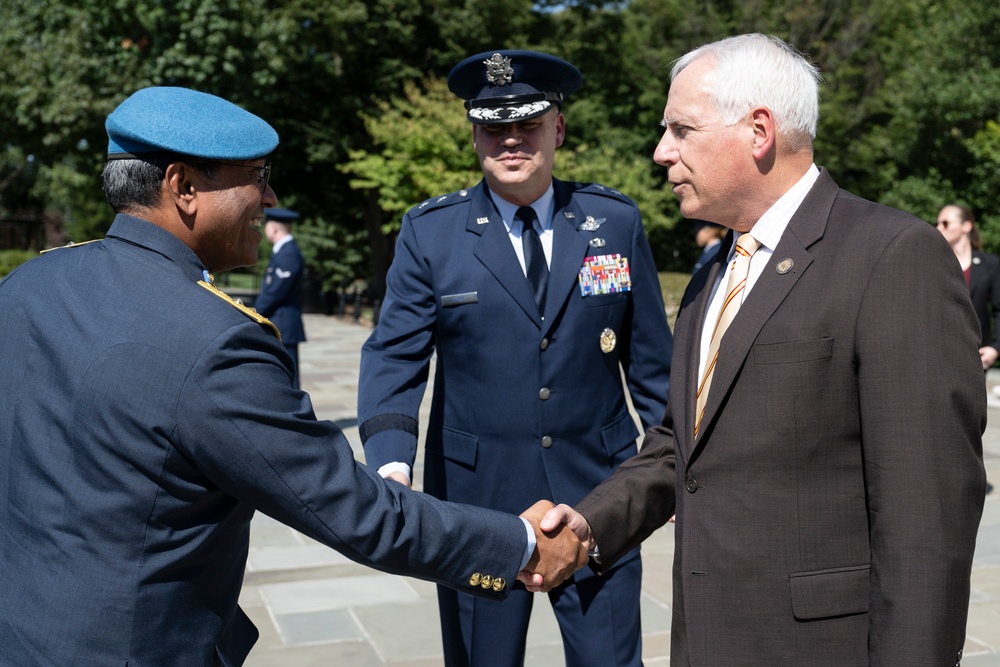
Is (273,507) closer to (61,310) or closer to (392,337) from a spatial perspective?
(61,310)

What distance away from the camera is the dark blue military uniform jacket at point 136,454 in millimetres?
1833

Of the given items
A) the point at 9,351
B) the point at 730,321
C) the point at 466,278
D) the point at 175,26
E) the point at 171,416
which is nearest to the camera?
the point at 171,416

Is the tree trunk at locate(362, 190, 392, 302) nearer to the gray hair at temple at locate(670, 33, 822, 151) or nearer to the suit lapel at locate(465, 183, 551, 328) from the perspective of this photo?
the suit lapel at locate(465, 183, 551, 328)

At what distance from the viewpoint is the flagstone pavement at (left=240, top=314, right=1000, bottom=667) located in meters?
4.42

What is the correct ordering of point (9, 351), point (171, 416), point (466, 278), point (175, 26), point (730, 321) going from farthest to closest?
point (175, 26), point (466, 278), point (730, 321), point (9, 351), point (171, 416)

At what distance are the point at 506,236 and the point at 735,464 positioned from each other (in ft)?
4.59

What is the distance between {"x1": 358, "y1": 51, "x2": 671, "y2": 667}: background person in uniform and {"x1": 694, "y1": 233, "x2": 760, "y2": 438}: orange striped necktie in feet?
3.10

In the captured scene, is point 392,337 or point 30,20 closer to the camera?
point 392,337

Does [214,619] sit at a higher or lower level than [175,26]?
higher

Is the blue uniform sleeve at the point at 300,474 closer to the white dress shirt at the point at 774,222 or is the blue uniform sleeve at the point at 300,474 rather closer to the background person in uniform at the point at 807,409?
the background person in uniform at the point at 807,409

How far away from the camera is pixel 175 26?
22234 mm

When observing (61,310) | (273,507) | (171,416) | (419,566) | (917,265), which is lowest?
(419,566)

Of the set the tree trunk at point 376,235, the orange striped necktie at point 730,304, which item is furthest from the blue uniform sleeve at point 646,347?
the tree trunk at point 376,235

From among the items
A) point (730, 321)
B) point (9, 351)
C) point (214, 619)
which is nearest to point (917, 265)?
point (730, 321)
